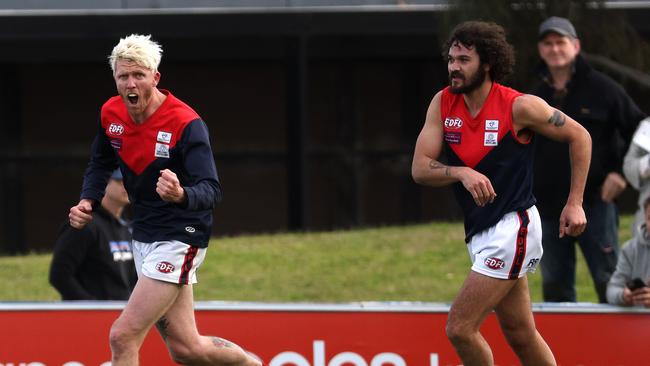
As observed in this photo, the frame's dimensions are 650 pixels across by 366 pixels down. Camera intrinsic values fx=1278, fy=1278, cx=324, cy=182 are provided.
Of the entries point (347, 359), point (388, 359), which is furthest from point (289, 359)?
point (388, 359)

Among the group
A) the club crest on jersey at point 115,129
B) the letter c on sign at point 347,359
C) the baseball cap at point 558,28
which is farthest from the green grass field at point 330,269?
the club crest on jersey at point 115,129

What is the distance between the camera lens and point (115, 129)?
20.7 ft

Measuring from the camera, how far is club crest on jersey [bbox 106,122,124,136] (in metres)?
6.30

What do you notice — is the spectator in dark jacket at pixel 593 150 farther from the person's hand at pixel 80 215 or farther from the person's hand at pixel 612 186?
the person's hand at pixel 80 215

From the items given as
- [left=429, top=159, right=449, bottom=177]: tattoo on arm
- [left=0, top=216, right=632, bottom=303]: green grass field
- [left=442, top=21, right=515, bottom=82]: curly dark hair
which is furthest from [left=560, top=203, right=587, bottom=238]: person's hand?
[left=0, top=216, right=632, bottom=303]: green grass field

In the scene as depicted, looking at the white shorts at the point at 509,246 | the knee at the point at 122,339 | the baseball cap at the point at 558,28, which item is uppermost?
the baseball cap at the point at 558,28

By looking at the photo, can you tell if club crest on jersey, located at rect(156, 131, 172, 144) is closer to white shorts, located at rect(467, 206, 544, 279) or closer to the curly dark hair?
the curly dark hair

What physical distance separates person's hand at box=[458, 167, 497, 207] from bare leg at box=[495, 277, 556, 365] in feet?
1.99

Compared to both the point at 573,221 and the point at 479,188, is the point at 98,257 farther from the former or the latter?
the point at 573,221

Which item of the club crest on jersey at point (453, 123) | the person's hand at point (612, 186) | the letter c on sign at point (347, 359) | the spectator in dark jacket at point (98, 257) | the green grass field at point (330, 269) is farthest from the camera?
the green grass field at point (330, 269)

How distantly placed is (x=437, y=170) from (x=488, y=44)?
2.14 feet

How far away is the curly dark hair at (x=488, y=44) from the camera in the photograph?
20.1 feet

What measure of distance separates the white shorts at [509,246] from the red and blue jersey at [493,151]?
0.04 m

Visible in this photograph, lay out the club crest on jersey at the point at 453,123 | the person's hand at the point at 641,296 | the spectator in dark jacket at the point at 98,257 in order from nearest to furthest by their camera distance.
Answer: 1. the club crest on jersey at the point at 453,123
2. the person's hand at the point at 641,296
3. the spectator in dark jacket at the point at 98,257
